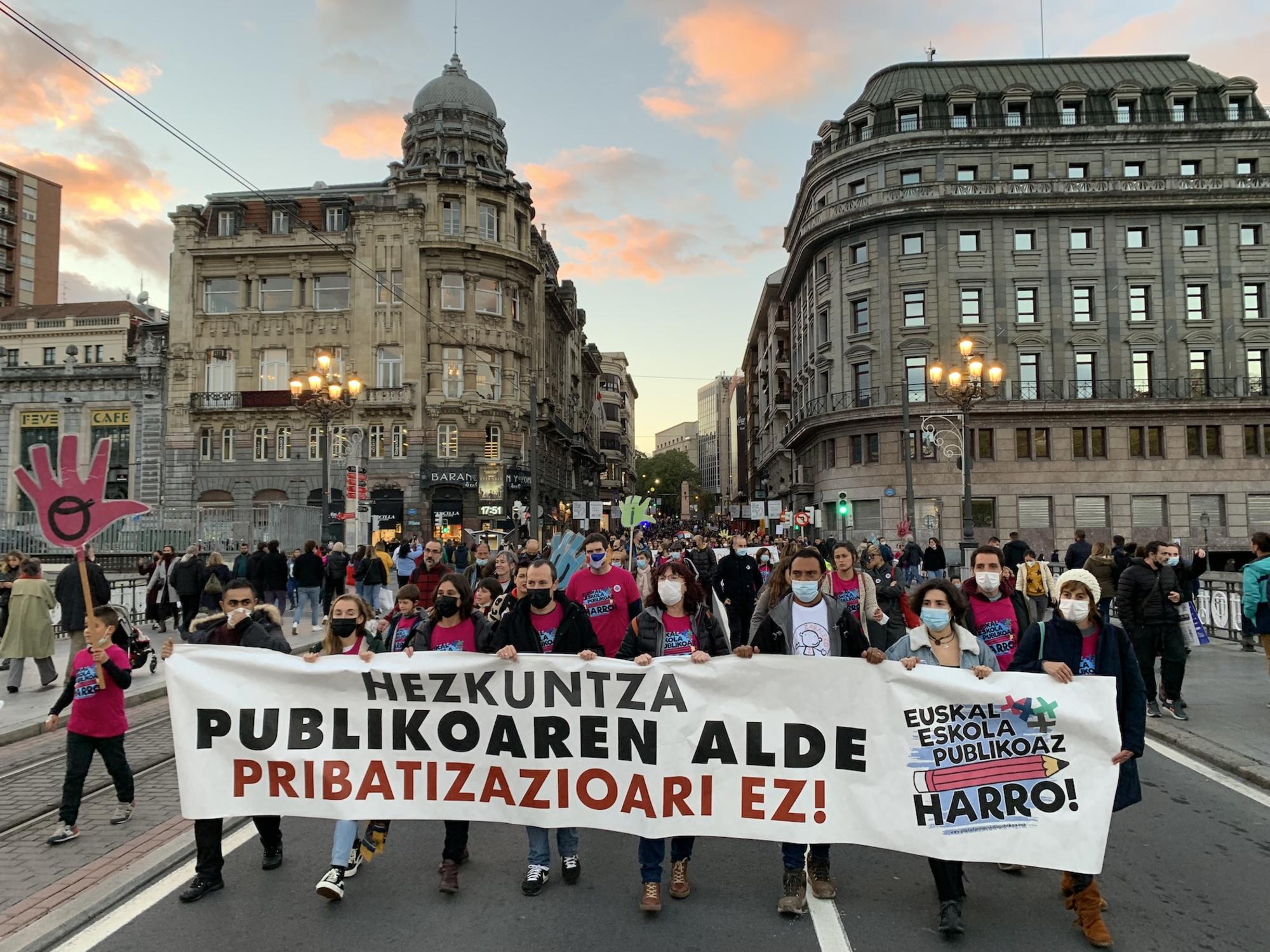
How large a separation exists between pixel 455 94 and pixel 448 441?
72.4 feet

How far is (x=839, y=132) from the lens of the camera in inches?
1946

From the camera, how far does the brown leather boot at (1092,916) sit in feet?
13.9

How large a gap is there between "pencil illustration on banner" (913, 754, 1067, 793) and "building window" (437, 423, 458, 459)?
4354 centimetres

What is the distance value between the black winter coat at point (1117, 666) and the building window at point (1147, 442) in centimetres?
4620

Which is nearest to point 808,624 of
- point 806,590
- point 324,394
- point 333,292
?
point 806,590

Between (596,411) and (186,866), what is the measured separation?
293ft

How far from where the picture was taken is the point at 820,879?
487 cm

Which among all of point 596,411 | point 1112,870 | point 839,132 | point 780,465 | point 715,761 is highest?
point 839,132

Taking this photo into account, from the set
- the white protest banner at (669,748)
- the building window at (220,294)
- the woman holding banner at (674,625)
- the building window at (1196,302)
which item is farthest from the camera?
the building window at (220,294)

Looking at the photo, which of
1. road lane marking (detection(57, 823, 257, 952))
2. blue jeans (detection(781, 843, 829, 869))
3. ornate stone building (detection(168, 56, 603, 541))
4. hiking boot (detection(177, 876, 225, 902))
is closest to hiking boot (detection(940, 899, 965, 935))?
blue jeans (detection(781, 843, 829, 869))

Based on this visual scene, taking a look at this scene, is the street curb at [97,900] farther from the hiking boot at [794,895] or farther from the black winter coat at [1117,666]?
the black winter coat at [1117,666]

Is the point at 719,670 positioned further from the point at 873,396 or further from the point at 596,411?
the point at 596,411

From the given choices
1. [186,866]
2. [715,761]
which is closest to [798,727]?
[715,761]

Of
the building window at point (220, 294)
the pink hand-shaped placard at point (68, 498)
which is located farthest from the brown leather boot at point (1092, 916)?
the building window at point (220, 294)
